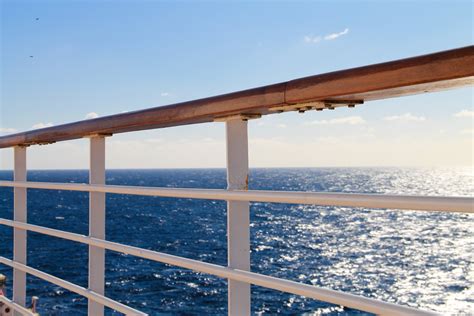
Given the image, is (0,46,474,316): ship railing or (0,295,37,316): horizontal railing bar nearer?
(0,46,474,316): ship railing

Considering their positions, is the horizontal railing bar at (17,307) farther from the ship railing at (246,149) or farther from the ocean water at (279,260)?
the ocean water at (279,260)

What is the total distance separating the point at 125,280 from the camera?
76.0ft

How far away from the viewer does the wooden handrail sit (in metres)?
0.74

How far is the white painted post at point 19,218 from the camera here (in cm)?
217

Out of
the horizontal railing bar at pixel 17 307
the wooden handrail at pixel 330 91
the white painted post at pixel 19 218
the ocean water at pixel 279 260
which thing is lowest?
the ocean water at pixel 279 260

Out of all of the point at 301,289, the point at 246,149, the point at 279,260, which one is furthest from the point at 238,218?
the point at 279,260

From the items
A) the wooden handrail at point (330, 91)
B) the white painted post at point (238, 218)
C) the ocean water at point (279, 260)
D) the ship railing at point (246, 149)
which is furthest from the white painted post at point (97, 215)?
the ocean water at point (279, 260)

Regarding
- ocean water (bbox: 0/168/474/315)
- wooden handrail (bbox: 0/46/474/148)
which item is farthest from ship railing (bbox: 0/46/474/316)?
ocean water (bbox: 0/168/474/315)

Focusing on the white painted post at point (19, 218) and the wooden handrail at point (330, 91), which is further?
the white painted post at point (19, 218)

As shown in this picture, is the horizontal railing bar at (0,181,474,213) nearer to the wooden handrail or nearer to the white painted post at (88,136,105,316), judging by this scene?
the wooden handrail

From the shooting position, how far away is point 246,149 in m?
1.16

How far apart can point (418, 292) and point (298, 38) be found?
133 feet

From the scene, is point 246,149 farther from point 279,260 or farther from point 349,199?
point 279,260

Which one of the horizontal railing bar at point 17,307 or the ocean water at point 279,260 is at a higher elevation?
the horizontal railing bar at point 17,307
